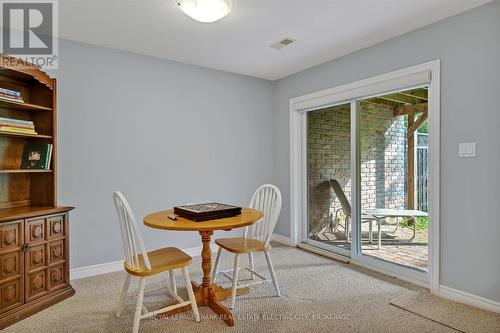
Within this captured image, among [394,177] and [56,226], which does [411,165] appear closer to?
[394,177]

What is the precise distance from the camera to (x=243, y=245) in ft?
8.11

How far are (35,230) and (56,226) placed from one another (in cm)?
18

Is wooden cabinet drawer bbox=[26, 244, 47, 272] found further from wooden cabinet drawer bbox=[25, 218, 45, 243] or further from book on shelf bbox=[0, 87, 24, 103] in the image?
book on shelf bbox=[0, 87, 24, 103]

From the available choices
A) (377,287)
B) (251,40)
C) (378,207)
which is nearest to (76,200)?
(251,40)

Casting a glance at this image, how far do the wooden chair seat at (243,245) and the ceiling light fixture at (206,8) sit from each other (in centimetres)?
171

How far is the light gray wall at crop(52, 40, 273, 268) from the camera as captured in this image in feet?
9.56

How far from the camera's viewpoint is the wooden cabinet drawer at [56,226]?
2.42 m

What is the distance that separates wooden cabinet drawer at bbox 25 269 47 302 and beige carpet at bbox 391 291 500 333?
2.74m

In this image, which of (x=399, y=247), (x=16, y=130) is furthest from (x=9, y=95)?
(x=399, y=247)

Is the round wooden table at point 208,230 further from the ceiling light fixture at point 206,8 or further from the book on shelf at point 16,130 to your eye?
the ceiling light fixture at point 206,8

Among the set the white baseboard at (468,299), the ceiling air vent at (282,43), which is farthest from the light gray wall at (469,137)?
the ceiling air vent at (282,43)

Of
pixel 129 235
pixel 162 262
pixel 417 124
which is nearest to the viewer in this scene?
pixel 129 235

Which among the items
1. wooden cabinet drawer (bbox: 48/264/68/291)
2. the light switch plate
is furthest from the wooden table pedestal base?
the light switch plate

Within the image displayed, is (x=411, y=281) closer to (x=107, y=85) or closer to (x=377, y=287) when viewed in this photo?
(x=377, y=287)
